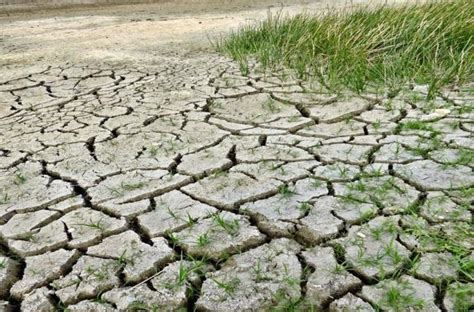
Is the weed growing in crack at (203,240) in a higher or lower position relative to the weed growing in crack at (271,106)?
higher

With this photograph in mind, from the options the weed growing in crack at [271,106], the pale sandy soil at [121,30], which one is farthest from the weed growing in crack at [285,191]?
the pale sandy soil at [121,30]

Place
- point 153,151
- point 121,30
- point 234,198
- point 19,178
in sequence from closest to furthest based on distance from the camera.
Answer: point 234,198, point 19,178, point 153,151, point 121,30

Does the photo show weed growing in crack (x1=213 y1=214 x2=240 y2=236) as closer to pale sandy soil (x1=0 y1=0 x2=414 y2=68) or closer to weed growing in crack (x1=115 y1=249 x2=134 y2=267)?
weed growing in crack (x1=115 y1=249 x2=134 y2=267)

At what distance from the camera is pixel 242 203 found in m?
2.28

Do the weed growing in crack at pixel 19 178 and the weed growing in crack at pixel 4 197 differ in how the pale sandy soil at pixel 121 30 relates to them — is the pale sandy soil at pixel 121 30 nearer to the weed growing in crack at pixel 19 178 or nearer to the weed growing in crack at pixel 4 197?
the weed growing in crack at pixel 19 178

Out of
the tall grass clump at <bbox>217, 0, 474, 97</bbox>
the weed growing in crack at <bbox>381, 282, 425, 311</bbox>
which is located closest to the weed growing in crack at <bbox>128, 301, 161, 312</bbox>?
the weed growing in crack at <bbox>381, 282, 425, 311</bbox>

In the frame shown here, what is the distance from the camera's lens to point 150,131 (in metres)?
3.19

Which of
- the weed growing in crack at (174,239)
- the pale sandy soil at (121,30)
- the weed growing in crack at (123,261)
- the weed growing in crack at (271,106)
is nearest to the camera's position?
the weed growing in crack at (123,261)

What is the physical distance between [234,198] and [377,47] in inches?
90.4

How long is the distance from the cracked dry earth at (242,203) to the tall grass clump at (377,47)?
225mm

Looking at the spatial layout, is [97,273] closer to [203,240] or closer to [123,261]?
[123,261]

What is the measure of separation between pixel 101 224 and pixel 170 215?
26 centimetres

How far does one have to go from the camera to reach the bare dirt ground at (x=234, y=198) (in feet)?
5.81

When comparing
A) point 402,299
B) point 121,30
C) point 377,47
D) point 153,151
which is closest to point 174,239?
point 402,299
